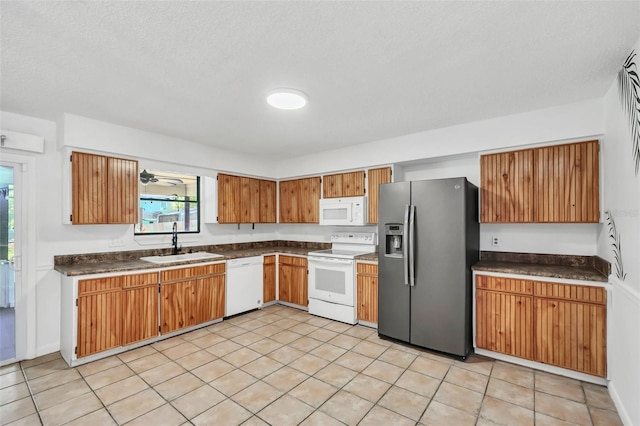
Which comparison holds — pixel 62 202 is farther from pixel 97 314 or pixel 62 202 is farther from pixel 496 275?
pixel 496 275

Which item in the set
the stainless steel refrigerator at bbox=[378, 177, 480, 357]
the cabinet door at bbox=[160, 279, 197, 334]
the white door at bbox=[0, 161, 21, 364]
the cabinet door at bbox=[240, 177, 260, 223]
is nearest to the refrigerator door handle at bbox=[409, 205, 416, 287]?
the stainless steel refrigerator at bbox=[378, 177, 480, 357]

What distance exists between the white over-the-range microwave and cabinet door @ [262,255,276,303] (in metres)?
1.09

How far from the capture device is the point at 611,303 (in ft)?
8.11

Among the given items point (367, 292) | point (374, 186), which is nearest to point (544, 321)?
point (367, 292)

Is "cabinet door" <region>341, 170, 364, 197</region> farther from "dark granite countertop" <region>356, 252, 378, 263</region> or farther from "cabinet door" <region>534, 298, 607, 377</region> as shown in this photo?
"cabinet door" <region>534, 298, 607, 377</region>

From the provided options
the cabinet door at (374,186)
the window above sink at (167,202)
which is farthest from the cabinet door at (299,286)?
the window above sink at (167,202)

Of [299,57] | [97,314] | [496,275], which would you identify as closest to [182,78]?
[299,57]

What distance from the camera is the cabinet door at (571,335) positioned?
8.41 feet

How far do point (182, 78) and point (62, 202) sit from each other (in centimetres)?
227

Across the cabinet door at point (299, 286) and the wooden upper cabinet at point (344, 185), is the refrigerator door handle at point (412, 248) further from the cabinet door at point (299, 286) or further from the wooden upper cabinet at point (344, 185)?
the cabinet door at point (299, 286)

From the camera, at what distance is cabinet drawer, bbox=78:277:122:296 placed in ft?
9.72

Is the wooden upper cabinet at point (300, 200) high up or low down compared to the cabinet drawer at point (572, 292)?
up

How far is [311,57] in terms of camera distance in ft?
6.76

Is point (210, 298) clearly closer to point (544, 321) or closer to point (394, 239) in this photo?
point (394, 239)
